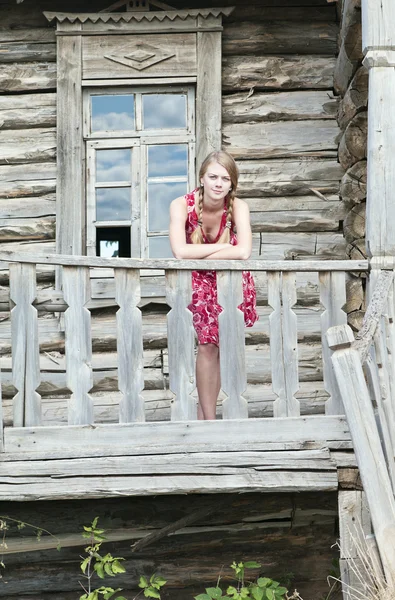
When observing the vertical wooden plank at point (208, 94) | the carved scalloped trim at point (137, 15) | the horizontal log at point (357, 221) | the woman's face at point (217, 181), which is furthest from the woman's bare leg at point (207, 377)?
the carved scalloped trim at point (137, 15)

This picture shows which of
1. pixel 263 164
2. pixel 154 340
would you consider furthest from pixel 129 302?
pixel 263 164

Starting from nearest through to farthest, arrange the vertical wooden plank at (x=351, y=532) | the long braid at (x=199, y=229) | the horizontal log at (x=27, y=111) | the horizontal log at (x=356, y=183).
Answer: the vertical wooden plank at (x=351, y=532) → the long braid at (x=199, y=229) → the horizontal log at (x=356, y=183) → the horizontal log at (x=27, y=111)

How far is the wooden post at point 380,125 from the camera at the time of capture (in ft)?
17.4

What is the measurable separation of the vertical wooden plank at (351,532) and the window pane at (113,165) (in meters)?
3.47

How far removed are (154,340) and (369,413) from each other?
3060 mm

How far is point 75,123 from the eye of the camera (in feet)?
24.7

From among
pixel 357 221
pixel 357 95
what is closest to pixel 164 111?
pixel 357 95

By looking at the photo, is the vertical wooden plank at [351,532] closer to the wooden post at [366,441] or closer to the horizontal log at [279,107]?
the wooden post at [366,441]

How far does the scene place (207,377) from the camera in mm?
5449

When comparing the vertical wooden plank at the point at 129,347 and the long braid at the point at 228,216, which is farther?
the long braid at the point at 228,216

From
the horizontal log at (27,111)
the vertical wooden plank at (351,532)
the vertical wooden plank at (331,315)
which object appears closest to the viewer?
the vertical wooden plank at (351,532)

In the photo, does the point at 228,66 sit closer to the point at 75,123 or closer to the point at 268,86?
the point at 268,86

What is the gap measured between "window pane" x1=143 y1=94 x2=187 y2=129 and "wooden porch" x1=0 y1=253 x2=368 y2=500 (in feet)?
8.86

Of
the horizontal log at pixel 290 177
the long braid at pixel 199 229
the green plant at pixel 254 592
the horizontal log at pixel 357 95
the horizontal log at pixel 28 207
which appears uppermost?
the horizontal log at pixel 357 95
